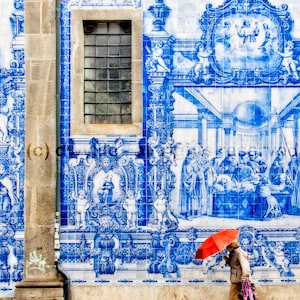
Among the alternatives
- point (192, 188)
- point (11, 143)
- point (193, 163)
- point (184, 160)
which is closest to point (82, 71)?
point (11, 143)

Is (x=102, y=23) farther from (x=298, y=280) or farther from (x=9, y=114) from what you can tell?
(x=298, y=280)

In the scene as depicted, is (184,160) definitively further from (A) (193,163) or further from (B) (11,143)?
(B) (11,143)

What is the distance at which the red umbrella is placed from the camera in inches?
518

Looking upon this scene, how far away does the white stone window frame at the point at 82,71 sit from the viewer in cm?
1453

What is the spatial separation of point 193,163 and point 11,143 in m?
2.75

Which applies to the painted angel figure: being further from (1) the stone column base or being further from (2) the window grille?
(1) the stone column base

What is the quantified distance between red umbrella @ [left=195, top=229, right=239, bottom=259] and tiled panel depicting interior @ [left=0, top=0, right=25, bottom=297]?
2.89 meters

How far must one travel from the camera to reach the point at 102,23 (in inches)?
583

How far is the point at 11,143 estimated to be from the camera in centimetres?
1454

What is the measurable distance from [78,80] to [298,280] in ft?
14.6

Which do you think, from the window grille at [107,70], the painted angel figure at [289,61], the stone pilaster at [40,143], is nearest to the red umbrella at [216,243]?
the stone pilaster at [40,143]

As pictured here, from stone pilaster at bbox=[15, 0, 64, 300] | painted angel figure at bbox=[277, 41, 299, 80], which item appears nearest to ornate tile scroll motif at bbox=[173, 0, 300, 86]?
painted angel figure at bbox=[277, 41, 299, 80]

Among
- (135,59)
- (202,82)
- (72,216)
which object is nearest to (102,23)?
(135,59)

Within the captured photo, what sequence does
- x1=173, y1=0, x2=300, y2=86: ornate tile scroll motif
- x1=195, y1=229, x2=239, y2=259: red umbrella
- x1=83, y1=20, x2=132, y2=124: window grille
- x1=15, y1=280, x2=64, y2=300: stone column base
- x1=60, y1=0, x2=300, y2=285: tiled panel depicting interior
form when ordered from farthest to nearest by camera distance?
x1=83, y1=20, x2=132, y2=124: window grille < x1=173, y1=0, x2=300, y2=86: ornate tile scroll motif < x1=60, y1=0, x2=300, y2=285: tiled panel depicting interior < x1=15, y1=280, x2=64, y2=300: stone column base < x1=195, y1=229, x2=239, y2=259: red umbrella
